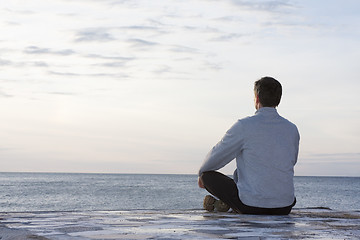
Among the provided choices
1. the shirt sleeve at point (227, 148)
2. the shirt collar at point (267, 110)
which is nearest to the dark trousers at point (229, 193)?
the shirt sleeve at point (227, 148)

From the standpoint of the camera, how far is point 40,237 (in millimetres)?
3781

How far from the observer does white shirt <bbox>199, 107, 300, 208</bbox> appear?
539 centimetres

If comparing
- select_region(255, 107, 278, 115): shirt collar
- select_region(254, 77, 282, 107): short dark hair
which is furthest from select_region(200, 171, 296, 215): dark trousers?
select_region(254, 77, 282, 107): short dark hair

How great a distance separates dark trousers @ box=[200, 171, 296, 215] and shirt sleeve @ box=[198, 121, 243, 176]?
0.76ft

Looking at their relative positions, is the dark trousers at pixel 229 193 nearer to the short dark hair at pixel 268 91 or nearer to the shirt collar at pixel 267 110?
the shirt collar at pixel 267 110

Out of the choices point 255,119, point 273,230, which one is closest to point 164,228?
point 273,230

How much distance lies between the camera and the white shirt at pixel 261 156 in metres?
5.39

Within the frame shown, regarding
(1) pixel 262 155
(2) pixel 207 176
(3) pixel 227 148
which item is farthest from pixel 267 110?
(2) pixel 207 176

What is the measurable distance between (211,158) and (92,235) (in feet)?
6.25

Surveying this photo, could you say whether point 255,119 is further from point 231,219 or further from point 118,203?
point 118,203

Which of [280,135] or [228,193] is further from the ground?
[280,135]

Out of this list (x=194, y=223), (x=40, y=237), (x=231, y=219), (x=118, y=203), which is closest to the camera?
(x=40, y=237)

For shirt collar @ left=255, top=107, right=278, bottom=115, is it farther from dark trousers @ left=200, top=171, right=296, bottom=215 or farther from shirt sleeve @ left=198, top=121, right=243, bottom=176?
dark trousers @ left=200, top=171, right=296, bottom=215

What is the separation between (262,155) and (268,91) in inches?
26.2
